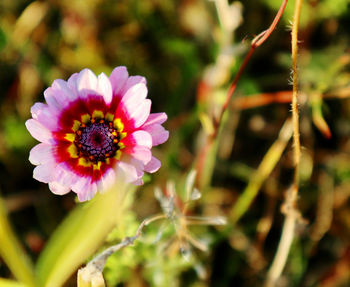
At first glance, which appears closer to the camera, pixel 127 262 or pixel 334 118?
pixel 127 262

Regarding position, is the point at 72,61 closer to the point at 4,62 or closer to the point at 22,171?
the point at 4,62

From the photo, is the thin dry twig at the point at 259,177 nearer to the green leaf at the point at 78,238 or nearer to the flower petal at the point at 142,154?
the flower petal at the point at 142,154

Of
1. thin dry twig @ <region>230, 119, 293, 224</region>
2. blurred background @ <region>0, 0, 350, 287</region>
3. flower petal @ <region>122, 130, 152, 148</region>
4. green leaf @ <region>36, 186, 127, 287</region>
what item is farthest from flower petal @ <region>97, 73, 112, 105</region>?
thin dry twig @ <region>230, 119, 293, 224</region>

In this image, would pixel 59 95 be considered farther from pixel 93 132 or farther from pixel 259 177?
pixel 259 177

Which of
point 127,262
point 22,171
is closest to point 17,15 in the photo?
point 22,171

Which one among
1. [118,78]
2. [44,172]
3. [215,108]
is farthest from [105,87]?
[215,108]
